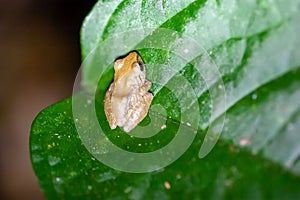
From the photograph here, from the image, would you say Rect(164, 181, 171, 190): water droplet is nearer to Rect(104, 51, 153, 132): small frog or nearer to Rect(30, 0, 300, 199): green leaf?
Rect(30, 0, 300, 199): green leaf

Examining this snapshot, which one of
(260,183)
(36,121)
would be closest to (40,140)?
(36,121)

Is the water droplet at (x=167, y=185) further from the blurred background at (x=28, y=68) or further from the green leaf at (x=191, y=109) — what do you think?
the blurred background at (x=28, y=68)

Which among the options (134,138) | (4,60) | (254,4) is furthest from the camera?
(4,60)

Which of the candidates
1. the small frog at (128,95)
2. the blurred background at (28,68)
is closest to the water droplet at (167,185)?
the small frog at (128,95)

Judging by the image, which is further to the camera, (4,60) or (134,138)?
(4,60)

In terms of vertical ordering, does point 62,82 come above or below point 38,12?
below

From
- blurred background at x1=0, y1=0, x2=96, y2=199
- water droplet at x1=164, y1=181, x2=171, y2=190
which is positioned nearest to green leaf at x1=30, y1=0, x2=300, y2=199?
water droplet at x1=164, y1=181, x2=171, y2=190

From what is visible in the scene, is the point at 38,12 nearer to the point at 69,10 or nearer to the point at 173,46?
the point at 69,10

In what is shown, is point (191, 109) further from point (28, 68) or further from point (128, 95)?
point (28, 68)
